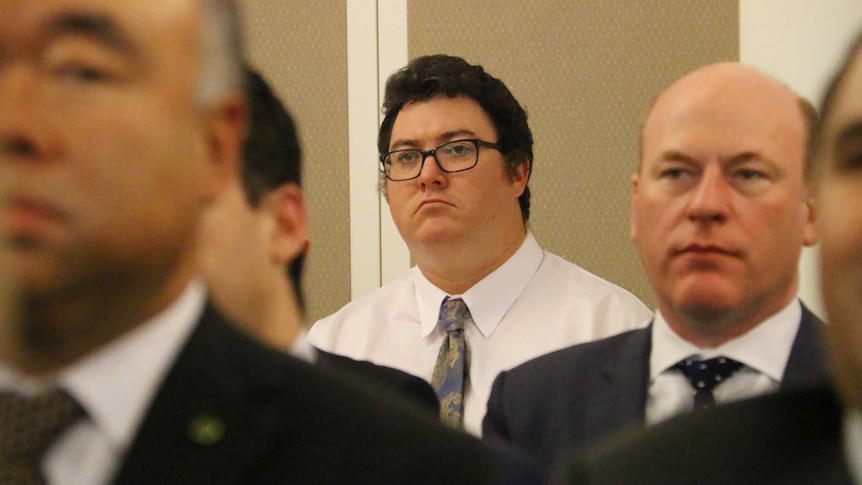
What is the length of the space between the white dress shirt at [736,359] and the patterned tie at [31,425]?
16.2 inches

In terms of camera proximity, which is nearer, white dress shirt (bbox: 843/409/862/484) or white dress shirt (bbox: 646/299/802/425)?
white dress shirt (bbox: 843/409/862/484)

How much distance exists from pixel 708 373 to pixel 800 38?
0.83m

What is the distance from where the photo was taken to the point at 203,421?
0.44m

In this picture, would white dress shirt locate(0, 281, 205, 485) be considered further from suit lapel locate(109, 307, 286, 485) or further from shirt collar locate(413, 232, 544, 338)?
shirt collar locate(413, 232, 544, 338)

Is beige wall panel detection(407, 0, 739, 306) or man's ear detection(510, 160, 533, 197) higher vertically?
beige wall panel detection(407, 0, 739, 306)

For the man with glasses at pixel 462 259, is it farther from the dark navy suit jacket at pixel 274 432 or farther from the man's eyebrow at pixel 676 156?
the dark navy suit jacket at pixel 274 432

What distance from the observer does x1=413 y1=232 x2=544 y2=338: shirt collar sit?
4.43 feet

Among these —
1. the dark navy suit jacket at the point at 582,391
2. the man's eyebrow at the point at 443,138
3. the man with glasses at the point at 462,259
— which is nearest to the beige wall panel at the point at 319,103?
the man with glasses at the point at 462,259

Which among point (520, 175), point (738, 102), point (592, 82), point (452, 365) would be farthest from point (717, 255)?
point (592, 82)

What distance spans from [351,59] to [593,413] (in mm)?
1445

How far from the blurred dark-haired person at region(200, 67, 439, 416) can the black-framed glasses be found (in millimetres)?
696

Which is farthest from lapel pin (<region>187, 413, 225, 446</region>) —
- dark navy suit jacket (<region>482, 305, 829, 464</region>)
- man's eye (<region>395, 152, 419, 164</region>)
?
man's eye (<region>395, 152, 419, 164</region>)

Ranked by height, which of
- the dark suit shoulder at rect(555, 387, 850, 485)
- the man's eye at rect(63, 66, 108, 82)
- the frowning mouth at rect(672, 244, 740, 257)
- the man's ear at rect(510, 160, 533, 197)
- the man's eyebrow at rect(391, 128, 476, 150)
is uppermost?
the man's eyebrow at rect(391, 128, 476, 150)

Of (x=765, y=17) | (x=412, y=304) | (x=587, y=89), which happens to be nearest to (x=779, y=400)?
(x=412, y=304)
